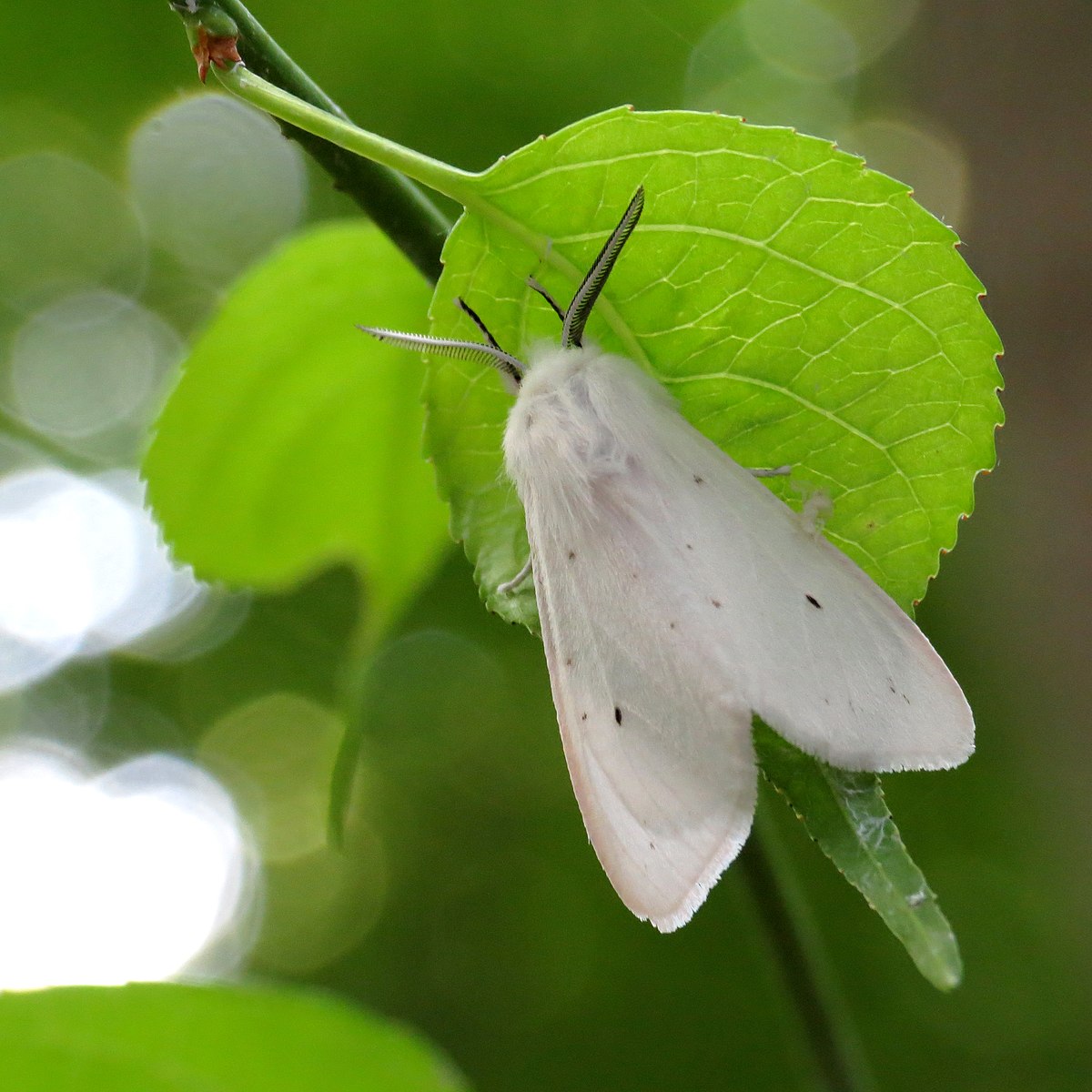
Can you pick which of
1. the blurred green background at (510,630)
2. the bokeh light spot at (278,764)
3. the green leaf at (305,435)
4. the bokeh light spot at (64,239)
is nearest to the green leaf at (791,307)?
the green leaf at (305,435)

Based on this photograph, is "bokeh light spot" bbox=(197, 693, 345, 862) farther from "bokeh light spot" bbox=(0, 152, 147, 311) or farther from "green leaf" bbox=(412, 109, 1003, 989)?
"green leaf" bbox=(412, 109, 1003, 989)

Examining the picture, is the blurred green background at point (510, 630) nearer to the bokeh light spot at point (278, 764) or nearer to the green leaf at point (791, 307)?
the bokeh light spot at point (278, 764)

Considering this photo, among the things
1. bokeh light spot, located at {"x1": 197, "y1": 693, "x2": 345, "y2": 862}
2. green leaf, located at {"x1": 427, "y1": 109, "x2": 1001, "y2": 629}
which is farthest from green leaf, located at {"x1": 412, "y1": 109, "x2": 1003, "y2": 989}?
bokeh light spot, located at {"x1": 197, "y1": 693, "x2": 345, "y2": 862}

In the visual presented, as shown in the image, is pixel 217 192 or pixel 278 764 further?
pixel 278 764

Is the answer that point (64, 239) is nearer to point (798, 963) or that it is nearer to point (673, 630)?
point (673, 630)

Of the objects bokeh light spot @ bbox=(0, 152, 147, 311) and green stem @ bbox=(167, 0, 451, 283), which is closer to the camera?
green stem @ bbox=(167, 0, 451, 283)

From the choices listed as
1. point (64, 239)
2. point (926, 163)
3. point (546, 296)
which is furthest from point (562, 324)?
point (64, 239)
